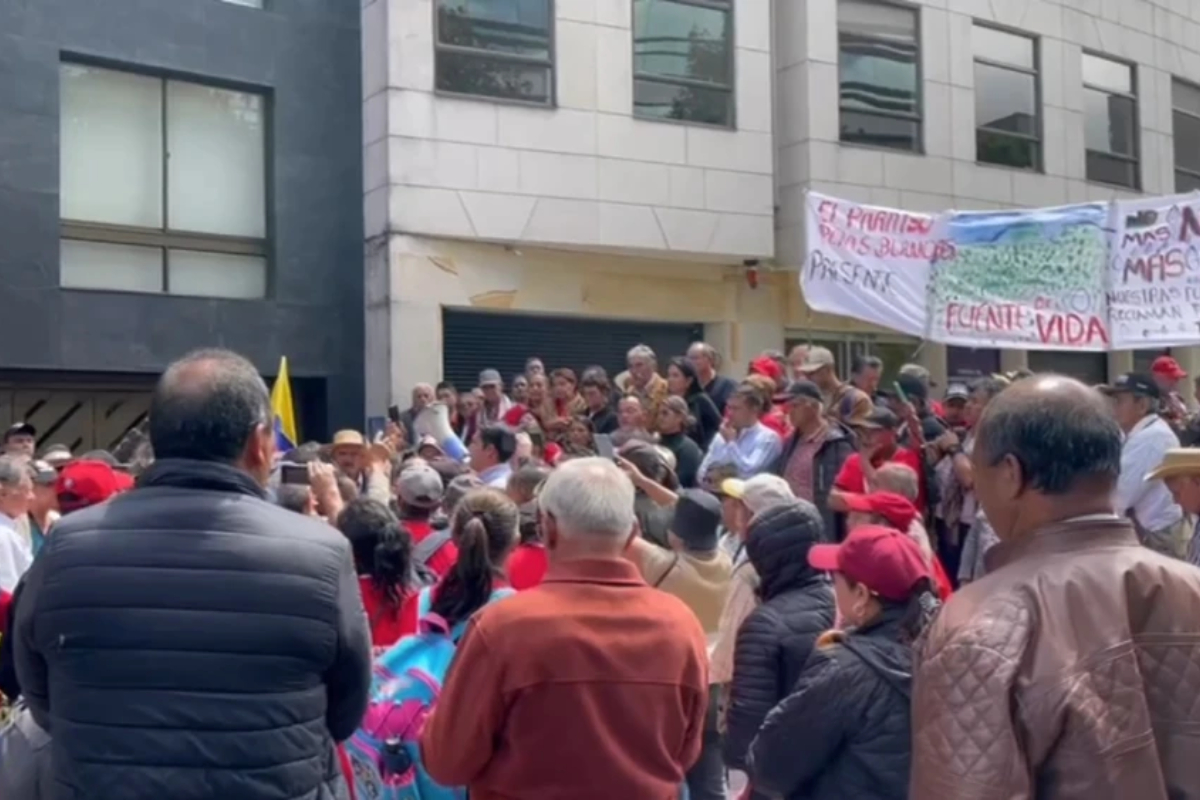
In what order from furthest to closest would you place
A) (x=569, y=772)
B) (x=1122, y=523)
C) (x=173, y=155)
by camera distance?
(x=173, y=155)
(x=569, y=772)
(x=1122, y=523)

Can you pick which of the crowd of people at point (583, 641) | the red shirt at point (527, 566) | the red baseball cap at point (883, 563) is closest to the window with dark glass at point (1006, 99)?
the crowd of people at point (583, 641)

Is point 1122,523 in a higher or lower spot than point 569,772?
higher

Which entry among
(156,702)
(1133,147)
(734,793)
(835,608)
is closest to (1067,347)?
(734,793)

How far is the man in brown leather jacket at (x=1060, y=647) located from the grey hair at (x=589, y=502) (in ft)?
3.67

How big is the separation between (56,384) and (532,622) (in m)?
11.2

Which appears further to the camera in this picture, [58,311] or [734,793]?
[58,311]

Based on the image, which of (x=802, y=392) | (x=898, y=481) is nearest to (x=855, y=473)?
(x=802, y=392)

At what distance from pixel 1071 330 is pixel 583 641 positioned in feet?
28.0

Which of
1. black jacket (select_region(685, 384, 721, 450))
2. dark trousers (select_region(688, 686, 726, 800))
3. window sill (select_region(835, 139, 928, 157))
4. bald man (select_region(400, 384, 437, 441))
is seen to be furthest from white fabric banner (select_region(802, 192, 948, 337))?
dark trousers (select_region(688, 686, 726, 800))

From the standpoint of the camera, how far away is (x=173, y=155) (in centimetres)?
1380

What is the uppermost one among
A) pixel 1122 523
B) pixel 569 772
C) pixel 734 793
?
pixel 1122 523

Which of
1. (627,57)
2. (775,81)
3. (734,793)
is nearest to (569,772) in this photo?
(734,793)

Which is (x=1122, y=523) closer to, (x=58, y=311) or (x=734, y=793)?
(x=734, y=793)

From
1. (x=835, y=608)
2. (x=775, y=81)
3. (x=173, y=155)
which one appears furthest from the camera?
(x=775, y=81)
